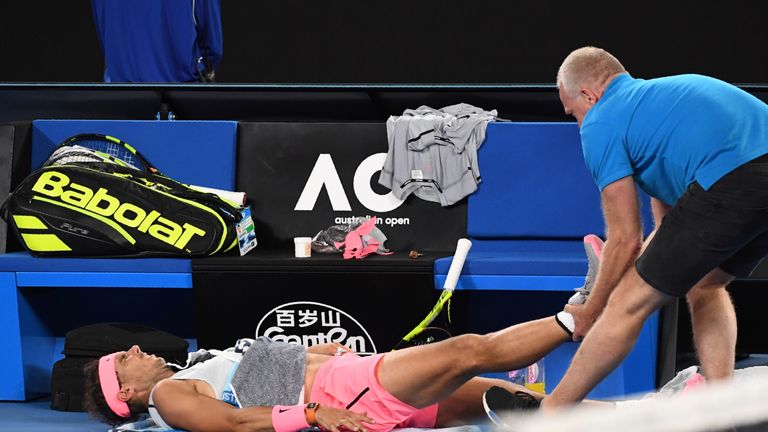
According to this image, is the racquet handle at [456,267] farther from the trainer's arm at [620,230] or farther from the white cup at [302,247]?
the trainer's arm at [620,230]

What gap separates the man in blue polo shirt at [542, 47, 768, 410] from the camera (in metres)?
2.93

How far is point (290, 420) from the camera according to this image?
3.25 meters

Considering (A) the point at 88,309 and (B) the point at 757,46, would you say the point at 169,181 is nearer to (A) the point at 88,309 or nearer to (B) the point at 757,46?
(A) the point at 88,309

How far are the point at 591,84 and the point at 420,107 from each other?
184 cm

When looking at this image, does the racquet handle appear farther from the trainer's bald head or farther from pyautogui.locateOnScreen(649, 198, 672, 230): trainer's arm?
the trainer's bald head

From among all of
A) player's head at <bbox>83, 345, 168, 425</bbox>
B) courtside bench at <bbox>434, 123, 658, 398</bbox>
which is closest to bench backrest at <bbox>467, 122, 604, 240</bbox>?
courtside bench at <bbox>434, 123, 658, 398</bbox>

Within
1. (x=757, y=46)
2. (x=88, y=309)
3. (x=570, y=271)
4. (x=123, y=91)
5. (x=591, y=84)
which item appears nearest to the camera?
(x=591, y=84)

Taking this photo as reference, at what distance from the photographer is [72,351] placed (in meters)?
4.24

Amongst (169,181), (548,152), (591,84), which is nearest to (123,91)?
(169,181)

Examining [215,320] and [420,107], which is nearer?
[215,320]

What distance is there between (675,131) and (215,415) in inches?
63.0

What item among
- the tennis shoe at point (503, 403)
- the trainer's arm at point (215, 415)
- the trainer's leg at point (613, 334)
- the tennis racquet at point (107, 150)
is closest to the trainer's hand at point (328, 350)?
the trainer's arm at point (215, 415)

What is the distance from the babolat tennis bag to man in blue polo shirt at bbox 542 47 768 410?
1804 millimetres

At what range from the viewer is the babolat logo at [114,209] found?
4387 mm
